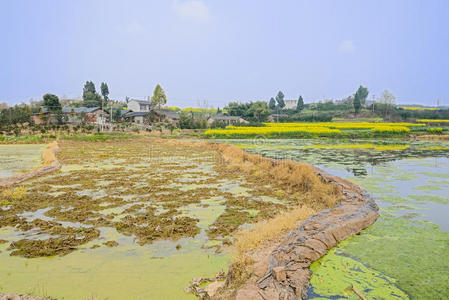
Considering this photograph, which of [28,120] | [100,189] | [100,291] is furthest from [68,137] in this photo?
[100,291]

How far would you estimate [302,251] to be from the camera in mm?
4648

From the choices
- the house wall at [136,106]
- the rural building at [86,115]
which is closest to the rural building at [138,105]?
the house wall at [136,106]

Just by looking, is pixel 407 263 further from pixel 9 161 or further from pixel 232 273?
pixel 9 161

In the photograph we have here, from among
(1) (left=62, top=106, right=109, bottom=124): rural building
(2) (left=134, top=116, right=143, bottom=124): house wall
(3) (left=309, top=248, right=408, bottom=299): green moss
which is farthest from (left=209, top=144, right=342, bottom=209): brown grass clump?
(2) (left=134, top=116, right=143, bottom=124): house wall

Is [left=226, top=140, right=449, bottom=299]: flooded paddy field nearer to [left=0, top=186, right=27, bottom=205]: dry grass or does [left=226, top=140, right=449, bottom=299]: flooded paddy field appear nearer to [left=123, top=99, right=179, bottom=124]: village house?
[left=0, top=186, right=27, bottom=205]: dry grass

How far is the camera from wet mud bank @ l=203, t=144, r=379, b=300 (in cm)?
347

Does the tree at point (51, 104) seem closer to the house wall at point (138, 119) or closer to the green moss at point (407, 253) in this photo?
the house wall at point (138, 119)

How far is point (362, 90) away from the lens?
101 meters

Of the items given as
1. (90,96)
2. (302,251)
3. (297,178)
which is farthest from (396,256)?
(90,96)

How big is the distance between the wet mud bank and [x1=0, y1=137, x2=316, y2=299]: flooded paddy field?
71 cm

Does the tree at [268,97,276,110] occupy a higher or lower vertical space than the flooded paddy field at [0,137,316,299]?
higher

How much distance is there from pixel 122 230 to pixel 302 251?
3266 mm

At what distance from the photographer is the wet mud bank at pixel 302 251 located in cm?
347

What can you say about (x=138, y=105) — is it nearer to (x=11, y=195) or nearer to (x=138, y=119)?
(x=138, y=119)
